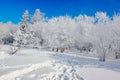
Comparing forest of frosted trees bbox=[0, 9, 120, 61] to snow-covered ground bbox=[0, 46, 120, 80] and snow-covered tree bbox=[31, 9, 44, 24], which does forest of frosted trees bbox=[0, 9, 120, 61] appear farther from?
snow-covered ground bbox=[0, 46, 120, 80]

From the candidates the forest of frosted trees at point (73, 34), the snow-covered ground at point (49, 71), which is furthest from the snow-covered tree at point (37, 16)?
the snow-covered ground at point (49, 71)

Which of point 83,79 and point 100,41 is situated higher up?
point 100,41

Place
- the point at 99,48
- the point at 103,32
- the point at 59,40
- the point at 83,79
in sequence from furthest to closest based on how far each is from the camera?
the point at 59,40 → the point at 103,32 → the point at 99,48 → the point at 83,79

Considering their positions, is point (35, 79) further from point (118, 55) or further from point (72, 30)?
point (72, 30)

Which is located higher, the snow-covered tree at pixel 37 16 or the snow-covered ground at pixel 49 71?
→ the snow-covered tree at pixel 37 16

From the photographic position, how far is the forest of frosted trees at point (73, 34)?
36.5m

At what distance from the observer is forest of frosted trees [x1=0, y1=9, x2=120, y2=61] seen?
36534 millimetres

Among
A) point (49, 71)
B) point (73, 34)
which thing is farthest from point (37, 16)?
point (49, 71)

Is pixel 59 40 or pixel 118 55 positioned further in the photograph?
pixel 59 40

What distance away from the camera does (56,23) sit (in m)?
63.2

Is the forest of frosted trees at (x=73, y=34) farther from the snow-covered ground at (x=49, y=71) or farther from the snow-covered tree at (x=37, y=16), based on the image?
the snow-covered ground at (x=49, y=71)

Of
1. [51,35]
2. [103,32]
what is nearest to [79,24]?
[51,35]

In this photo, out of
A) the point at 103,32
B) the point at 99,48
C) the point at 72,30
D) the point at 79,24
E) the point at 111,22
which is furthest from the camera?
the point at 79,24

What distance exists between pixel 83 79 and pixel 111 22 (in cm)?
3185
